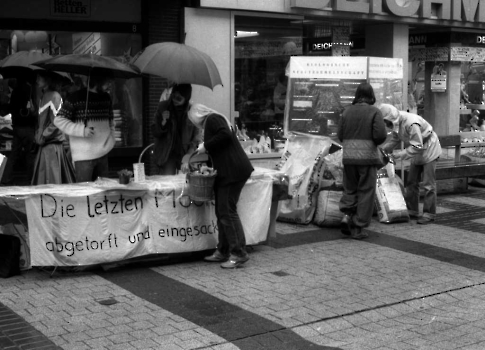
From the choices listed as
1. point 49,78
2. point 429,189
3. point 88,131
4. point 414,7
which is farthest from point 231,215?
point 414,7

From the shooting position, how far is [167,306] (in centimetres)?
650

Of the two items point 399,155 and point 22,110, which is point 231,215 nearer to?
point 399,155

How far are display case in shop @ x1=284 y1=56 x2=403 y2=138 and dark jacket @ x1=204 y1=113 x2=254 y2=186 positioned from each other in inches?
122

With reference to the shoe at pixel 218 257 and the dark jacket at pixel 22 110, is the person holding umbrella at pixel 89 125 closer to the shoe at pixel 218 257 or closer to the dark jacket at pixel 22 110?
the shoe at pixel 218 257

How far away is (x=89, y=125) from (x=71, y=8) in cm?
342

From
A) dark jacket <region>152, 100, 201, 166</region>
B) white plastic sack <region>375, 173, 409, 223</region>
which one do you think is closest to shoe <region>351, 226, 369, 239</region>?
white plastic sack <region>375, 173, 409, 223</region>

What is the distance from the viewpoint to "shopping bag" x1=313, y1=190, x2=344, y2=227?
9.85 meters

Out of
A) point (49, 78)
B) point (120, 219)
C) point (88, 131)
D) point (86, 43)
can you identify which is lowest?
point (120, 219)

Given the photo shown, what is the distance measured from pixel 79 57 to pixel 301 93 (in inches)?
140

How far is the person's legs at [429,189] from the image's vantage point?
10.2 meters

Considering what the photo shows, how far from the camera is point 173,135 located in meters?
8.62

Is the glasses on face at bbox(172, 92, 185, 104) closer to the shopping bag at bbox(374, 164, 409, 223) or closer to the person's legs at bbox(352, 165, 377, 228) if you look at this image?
the person's legs at bbox(352, 165, 377, 228)

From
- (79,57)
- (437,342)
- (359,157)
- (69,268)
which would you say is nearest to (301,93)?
(359,157)

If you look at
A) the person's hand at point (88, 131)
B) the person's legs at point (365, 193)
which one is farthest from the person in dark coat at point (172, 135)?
the person's legs at point (365, 193)
